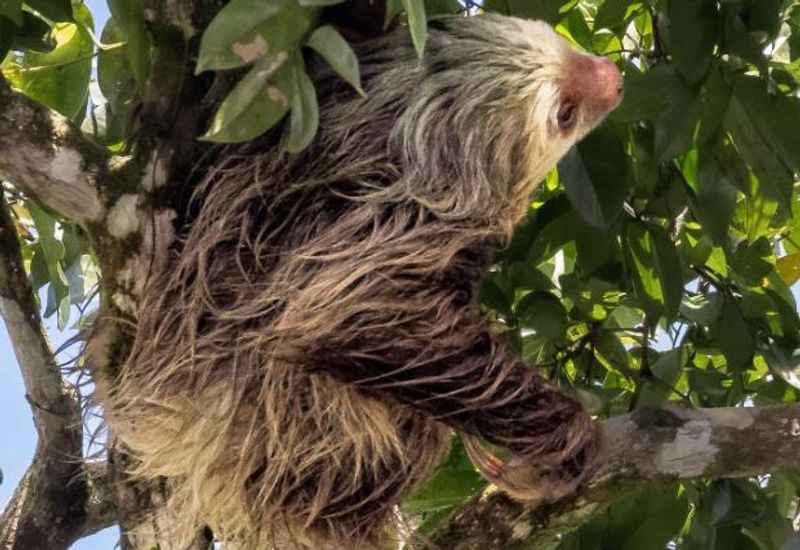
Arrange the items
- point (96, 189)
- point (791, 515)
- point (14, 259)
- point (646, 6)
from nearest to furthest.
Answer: point (96, 189), point (14, 259), point (646, 6), point (791, 515)

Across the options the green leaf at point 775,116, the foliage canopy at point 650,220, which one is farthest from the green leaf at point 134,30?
the green leaf at point 775,116

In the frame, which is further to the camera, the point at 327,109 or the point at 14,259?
the point at 14,259

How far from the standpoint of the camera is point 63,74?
8.30 feet

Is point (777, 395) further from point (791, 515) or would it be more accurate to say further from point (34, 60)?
point (34, 60)

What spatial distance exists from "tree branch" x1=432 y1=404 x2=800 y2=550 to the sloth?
11 cm

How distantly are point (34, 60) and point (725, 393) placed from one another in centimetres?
127

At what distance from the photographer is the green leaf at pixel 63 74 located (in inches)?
99.0

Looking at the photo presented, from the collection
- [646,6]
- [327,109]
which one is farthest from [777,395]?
[327,109]

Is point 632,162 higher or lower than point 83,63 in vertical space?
lower

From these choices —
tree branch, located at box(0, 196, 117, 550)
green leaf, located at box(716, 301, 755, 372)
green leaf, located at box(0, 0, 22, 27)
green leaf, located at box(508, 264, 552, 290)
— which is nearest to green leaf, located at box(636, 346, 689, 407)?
green leaf, located at box(716, 301, 755, 372)

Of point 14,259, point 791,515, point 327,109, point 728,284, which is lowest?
point 791,515

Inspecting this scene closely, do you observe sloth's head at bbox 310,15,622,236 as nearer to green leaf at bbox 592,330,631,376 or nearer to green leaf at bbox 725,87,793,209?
green leaf at bbox 725,87,793,209

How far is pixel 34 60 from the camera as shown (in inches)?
99.4

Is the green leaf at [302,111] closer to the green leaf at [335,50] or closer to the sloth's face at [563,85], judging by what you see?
the green leaf at [335,50]
